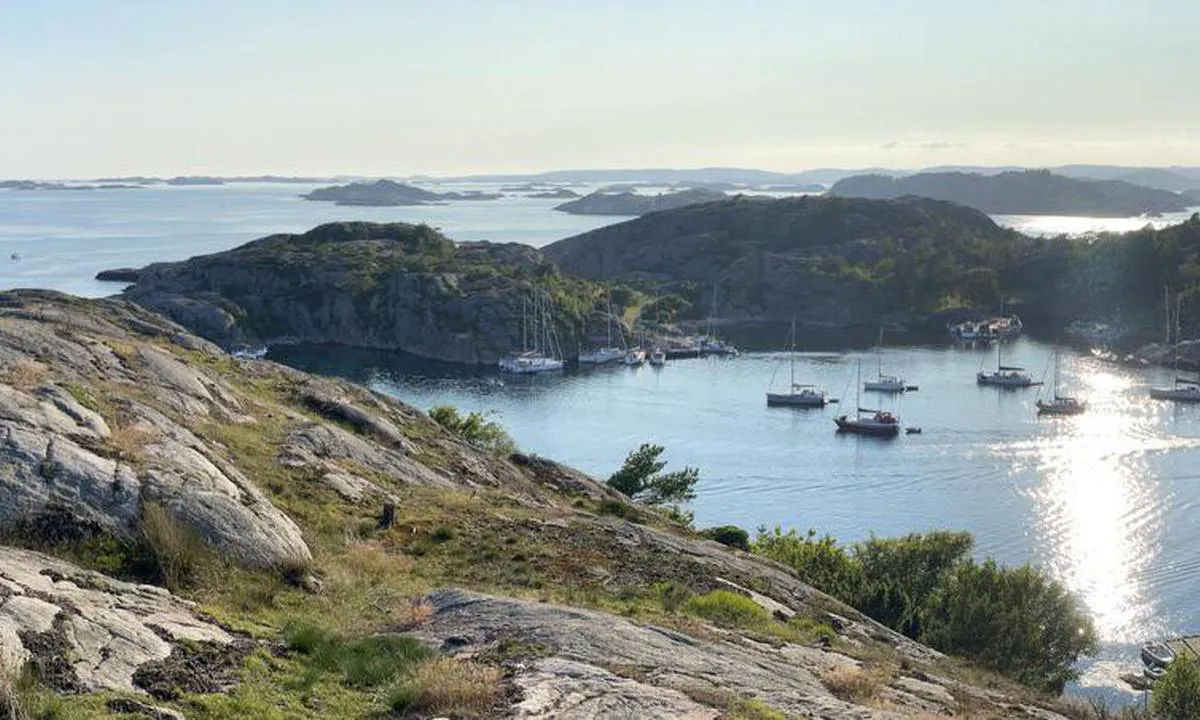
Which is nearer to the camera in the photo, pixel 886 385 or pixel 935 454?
pixel 935 454

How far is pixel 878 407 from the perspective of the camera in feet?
383

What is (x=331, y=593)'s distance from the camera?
18906mm

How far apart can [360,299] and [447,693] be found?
163127mm

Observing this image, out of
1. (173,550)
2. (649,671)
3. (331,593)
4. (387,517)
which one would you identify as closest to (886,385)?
(387,517)

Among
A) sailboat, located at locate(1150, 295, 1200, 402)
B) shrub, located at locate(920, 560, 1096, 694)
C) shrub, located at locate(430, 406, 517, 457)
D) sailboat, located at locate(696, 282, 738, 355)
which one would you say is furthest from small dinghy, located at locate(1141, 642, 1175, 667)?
sailboat, located at locate(696, 282, 738, 355)

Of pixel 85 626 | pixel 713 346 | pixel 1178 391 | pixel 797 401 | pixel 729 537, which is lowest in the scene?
pixel 797 401

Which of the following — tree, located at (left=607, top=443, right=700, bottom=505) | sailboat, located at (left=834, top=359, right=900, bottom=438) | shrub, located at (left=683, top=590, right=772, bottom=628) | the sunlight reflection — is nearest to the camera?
shrub, located at (left=683, top=590, right=772, bottom=628)

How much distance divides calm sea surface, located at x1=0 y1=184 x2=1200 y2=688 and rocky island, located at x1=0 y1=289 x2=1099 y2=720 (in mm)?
35849

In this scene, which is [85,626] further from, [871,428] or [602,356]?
[602,356]

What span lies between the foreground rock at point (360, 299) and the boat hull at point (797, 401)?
152 feet

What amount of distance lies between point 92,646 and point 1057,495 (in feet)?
264

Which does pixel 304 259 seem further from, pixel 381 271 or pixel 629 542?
pixel 629 542

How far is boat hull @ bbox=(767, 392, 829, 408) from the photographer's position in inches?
4646

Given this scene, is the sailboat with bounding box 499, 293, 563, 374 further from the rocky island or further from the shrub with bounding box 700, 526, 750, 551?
the rocky island
